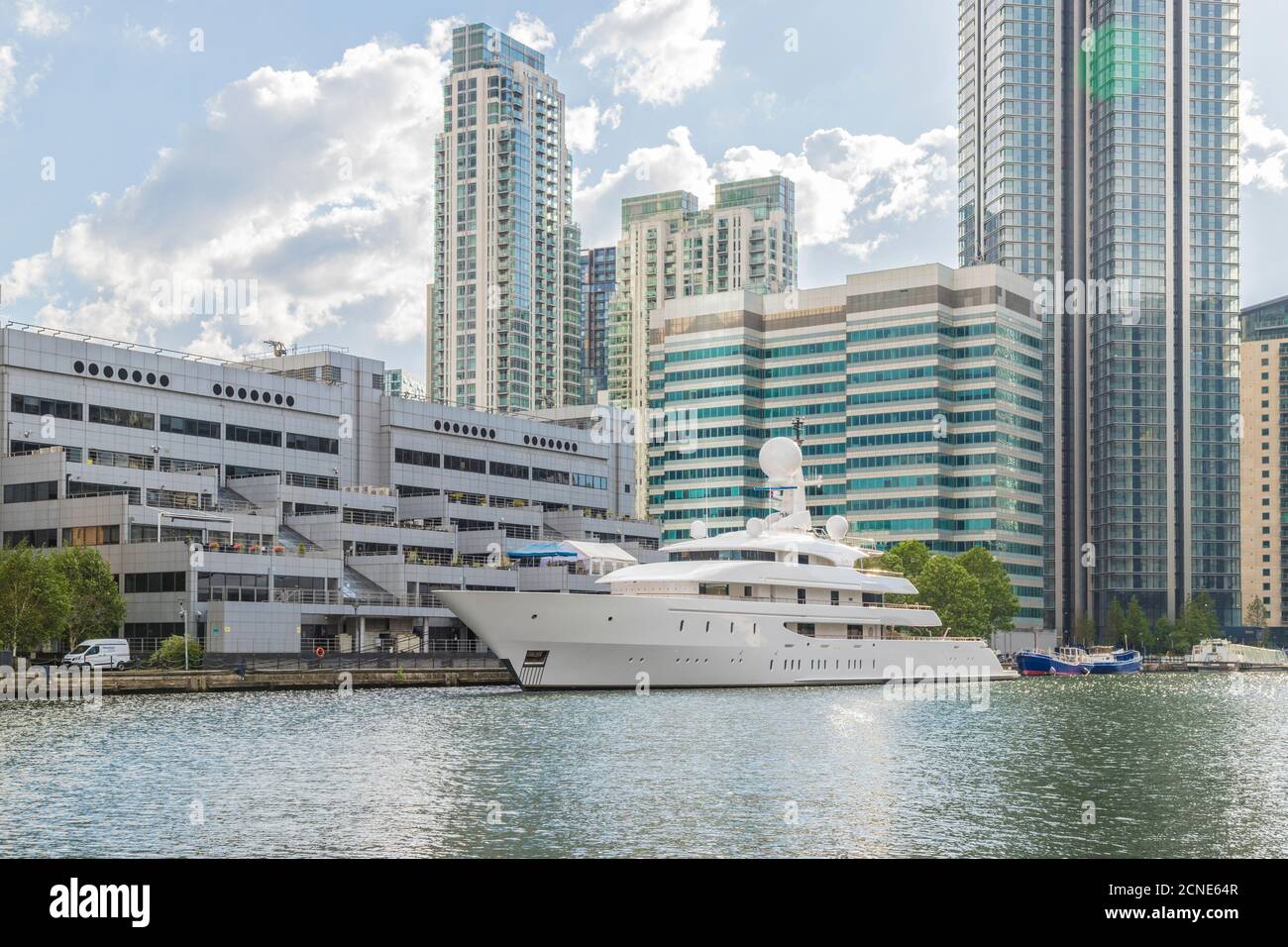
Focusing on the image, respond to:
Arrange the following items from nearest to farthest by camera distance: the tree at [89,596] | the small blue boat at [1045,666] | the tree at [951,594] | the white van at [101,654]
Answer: the white van at [101,654] → the tree at [89,596] → the tree at [951,594] → the small blue boat at [1045,666]

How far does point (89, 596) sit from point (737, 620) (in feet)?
126

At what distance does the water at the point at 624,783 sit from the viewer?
28656 mm

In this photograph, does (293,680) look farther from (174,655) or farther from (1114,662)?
(1114,662)

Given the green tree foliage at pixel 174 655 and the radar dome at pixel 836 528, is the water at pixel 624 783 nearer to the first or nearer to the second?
the green tree foliage at pixel 174 655

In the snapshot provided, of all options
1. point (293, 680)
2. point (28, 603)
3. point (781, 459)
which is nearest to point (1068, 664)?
point (781, 459)

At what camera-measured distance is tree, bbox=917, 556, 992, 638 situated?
5408 inches

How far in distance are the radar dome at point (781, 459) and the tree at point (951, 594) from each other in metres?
41.3

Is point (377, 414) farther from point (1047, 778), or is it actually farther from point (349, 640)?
Answer: point (1047, 778)

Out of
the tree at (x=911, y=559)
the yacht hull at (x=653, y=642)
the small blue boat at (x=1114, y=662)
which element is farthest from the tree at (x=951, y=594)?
the yacht hull at (x=653, y=642)

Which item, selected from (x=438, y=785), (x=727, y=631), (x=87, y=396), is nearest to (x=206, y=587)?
(x=87, y=396)

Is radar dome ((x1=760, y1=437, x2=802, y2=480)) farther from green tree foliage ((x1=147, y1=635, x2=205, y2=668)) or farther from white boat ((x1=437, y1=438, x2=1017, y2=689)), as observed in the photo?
green tree foliage ((x1=147, y1=635, x2=205, y2=668))
